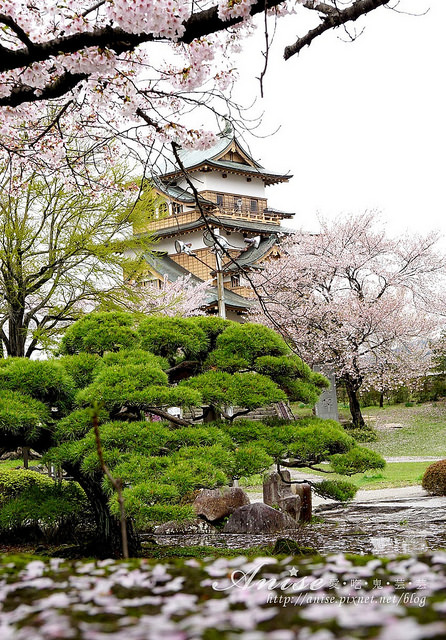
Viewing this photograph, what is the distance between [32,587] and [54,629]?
435 millimetres

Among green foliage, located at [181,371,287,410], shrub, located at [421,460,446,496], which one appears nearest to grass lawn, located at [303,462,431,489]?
shrub, located at [421,460,446,496]

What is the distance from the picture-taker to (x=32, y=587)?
1.43m

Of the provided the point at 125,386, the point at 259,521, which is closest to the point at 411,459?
the point at 259,521

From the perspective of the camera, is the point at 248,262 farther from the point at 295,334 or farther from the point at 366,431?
the point at 366,431

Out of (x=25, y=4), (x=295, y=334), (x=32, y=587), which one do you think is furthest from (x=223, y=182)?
(x=32, y=587)

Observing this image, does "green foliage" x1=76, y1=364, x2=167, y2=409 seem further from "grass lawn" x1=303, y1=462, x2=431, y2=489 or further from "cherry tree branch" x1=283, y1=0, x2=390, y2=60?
"grass lawn" x1=303, y1=462, x2=431, y2=489

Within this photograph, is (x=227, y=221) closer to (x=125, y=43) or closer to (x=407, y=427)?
(x=407, y=427)

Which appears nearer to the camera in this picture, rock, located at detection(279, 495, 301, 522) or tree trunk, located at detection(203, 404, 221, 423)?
tree trunk, located at detection(203, 404, 221, 423)

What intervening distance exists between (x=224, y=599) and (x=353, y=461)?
479cm

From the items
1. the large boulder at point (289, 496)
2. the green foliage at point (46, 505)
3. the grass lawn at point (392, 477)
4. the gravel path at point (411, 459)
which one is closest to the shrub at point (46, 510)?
the green foliage at point (46, 505)

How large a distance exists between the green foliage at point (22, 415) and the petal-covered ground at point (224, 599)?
11.5 feet

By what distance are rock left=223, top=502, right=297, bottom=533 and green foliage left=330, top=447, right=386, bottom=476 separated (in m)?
1.48

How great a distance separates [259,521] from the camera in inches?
274

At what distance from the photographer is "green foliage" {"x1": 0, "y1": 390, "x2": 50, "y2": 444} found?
505 centimetres
